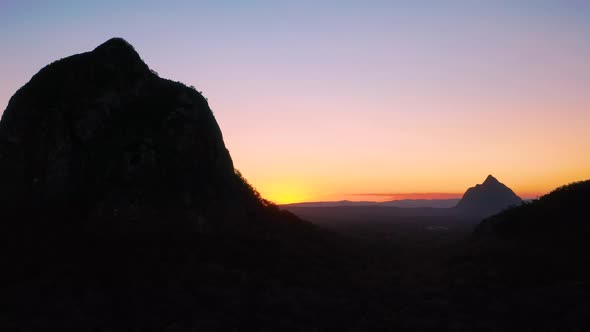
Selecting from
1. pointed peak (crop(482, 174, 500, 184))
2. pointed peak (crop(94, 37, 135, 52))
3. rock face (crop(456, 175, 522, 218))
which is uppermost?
pointed peak (crop(94, 37, 135, 52))

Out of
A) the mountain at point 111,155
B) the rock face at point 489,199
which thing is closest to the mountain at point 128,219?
the mountain at point 111,155

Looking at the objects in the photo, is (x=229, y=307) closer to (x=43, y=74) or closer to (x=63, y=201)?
(x=63, y=201)

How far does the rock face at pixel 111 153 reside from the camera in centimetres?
2384

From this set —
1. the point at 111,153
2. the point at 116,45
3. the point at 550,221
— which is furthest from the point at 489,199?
the point at 111,153

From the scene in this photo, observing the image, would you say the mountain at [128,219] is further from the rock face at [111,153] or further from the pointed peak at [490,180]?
the pointed peak at [490,180]

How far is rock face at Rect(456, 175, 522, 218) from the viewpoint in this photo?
137 meters

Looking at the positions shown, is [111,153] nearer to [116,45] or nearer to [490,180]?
[116,45]

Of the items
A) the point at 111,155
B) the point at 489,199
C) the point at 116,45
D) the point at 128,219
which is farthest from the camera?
the point at 489,199

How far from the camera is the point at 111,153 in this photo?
83.8ft

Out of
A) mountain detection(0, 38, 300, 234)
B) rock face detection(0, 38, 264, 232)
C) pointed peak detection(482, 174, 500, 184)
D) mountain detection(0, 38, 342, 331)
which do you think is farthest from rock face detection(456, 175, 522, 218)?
rock face detection(0, 38, 264, 232)

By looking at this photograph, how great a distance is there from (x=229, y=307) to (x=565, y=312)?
12471mm

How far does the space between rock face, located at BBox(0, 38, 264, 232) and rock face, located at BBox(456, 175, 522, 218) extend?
124m

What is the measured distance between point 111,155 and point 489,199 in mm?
139101

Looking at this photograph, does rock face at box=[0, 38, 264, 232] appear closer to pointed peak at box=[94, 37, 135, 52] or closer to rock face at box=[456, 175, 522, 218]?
pointed peak at box=[94, 37, 135, 52]
